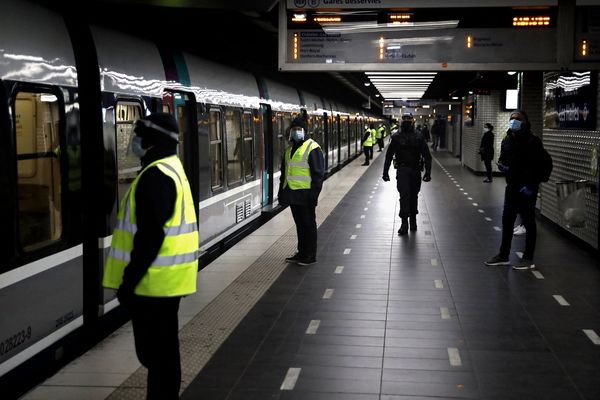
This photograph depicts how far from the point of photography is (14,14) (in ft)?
15.1

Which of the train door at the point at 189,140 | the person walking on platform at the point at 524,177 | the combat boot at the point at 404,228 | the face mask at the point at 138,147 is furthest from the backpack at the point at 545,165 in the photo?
the face mask at the point at 138,147

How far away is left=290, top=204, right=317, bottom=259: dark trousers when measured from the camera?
869cm

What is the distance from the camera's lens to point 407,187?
11016 mm

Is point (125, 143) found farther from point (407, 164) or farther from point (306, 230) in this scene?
point (407, 164)

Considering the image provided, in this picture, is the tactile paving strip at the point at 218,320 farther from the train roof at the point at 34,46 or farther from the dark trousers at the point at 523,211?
the dark trousers at the point at 523,211

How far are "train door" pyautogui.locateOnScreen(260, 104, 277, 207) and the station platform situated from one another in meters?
2.60

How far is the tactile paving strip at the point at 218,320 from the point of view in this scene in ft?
15.8

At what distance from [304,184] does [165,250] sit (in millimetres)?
5000

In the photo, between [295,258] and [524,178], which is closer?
[524,178]

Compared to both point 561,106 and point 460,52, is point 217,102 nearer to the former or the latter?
point 460,52

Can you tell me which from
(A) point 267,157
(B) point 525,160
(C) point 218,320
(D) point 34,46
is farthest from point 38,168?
(A) point 267,157

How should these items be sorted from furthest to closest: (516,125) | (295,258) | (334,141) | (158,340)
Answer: (334,141), (295,258), (516,125), (158,340)

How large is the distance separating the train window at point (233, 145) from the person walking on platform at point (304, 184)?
63.2 inches

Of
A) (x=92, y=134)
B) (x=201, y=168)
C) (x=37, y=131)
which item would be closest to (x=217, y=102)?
(x=201, y=168)
